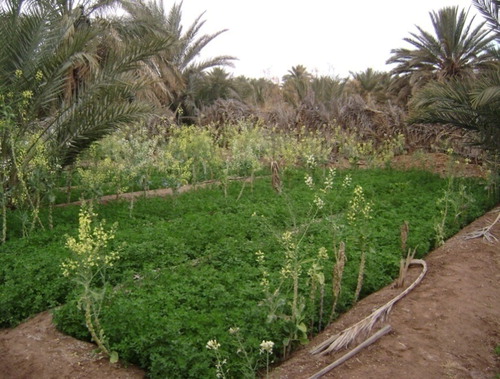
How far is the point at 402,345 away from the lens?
4582mm

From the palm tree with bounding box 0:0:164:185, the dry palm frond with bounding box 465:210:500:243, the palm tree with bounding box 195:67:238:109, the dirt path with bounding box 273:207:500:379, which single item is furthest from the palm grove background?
the dirt path with bounding box 273:207:500:379

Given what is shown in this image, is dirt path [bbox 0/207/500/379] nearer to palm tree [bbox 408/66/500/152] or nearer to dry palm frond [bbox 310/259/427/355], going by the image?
dry palm frond [bbox 310/259/427/355]

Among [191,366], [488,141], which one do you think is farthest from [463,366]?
[488,141]

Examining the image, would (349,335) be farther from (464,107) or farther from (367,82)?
(367,82)

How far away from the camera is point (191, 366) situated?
402cm

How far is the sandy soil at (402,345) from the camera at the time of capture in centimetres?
423

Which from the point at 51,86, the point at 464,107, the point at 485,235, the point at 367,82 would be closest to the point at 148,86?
the point at 51,86

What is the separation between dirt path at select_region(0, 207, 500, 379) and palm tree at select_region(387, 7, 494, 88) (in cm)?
1455

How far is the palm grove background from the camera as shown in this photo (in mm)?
7973

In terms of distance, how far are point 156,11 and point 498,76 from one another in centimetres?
1620

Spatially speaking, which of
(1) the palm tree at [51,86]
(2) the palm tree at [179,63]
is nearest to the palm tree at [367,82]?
(2) the palm tree at [179,63]

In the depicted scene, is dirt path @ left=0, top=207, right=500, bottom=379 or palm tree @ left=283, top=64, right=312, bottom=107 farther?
palm tree @ left=283, top=64, right=312, bottom=107

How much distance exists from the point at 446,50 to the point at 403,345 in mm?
17405

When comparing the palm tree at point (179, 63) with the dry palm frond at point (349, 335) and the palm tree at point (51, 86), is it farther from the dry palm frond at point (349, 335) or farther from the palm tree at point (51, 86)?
the dry palm frond at point (349, 335)
